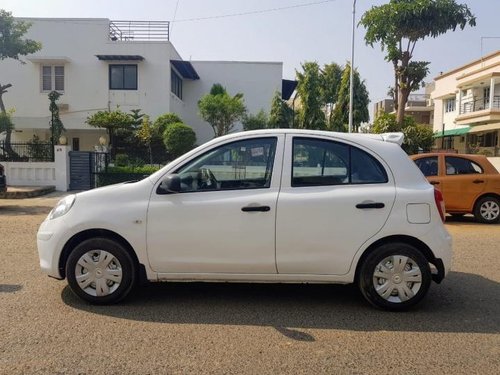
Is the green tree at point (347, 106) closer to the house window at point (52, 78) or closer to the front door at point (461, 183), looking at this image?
the house window at point (52, 78)

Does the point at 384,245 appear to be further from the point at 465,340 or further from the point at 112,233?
the point at 112,233

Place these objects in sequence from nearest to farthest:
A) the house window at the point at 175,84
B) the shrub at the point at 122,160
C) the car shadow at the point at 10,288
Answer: the car shadow at the point at 10,288, the shrub at the point at 122,160, the house window at the point at 175,84

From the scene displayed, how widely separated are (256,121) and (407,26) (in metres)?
12.2

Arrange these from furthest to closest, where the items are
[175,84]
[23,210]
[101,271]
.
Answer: [175,84], [23,210], [101,271]

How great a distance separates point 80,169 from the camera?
19.8m

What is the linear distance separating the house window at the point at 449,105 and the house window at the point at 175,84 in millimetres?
26054

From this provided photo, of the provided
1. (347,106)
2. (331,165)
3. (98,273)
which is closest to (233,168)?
(331,165)

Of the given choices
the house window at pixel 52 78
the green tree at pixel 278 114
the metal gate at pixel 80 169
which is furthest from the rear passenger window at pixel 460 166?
the house window at pixel 52 78

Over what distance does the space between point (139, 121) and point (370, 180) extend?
2468 centimetres

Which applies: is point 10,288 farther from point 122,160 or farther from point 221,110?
point 221,110

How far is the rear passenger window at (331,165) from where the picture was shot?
4879mm

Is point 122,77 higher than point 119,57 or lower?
lower

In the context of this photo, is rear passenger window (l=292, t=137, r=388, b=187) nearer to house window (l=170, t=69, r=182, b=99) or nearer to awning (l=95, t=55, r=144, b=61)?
awning (l=95, t=55, r=144, b=61)

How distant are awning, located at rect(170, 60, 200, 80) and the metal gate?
43.1 feet
